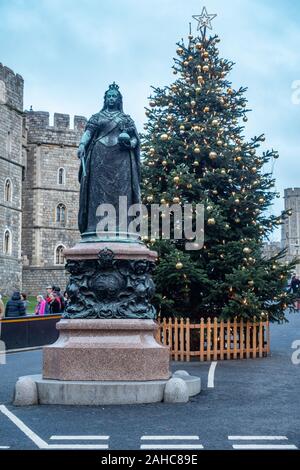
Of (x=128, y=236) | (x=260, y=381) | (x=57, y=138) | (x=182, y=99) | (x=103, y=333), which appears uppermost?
(x=57, y=138)

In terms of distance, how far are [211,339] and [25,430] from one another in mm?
9136

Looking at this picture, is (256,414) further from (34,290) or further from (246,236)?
(34,290)

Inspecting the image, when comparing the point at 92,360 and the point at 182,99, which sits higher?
the point at 182,99

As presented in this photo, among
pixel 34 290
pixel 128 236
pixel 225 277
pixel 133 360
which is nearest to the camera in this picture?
pixel 133 360

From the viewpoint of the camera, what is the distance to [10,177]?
1940 inches

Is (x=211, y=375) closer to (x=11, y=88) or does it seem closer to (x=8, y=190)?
(x=8, y=190)

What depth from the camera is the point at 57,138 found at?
58.7 m

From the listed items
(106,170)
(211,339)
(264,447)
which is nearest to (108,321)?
(106,170)

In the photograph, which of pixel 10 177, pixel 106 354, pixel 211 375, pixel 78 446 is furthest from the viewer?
pixel 10 177

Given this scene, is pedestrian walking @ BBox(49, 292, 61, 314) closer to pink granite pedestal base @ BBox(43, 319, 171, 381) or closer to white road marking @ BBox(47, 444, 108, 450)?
pink granite pedestal base @ BBox(43, 319, 171, 381)

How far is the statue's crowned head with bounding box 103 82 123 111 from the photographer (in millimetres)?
10719

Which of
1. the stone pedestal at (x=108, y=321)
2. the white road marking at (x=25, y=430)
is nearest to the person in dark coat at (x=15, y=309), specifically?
the stone pedestal at (x=108, y=321)

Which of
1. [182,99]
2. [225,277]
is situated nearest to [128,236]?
[225,277]
